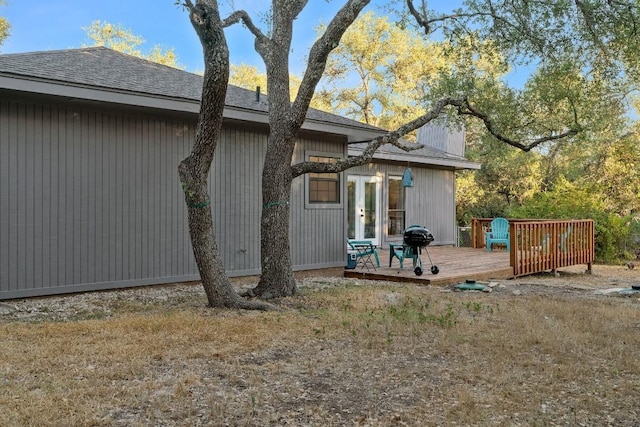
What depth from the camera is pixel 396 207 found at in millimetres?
14781

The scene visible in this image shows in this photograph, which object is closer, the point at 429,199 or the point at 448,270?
the point at 448,270

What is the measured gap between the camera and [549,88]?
984 cm

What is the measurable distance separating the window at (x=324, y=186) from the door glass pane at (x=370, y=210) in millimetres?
3701

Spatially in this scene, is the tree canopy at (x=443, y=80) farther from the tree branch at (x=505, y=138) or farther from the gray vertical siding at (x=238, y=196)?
the gray vertical siding at (x=238, y=196)

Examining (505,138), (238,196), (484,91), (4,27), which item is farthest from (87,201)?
(4,27)

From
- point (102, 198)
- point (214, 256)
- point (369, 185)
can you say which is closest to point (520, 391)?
point (214, 256)

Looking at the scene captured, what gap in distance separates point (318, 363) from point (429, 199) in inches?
469

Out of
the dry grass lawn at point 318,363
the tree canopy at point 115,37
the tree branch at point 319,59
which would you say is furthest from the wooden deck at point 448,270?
the tree canopy at point 115,37

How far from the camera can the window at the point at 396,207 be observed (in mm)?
14609

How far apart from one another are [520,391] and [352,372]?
1140 mm

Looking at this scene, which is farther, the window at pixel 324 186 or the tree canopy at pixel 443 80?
the window at pixel 324 186

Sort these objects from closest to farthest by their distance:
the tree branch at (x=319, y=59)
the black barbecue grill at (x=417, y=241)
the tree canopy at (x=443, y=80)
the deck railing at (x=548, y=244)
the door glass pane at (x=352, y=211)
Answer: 1. the tree canopy at (x=443, y=80)
2. the tree branch at (x=319, y=59)
3. the black barbecue grill at (x=417, y=241)
4. the deck railing at (x=548, y=244)
5. the door glass pane at (x=352, y=211)

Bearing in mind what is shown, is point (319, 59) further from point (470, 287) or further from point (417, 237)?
point (470, 287)

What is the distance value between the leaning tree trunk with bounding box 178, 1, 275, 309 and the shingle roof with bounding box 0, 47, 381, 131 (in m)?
1.64
